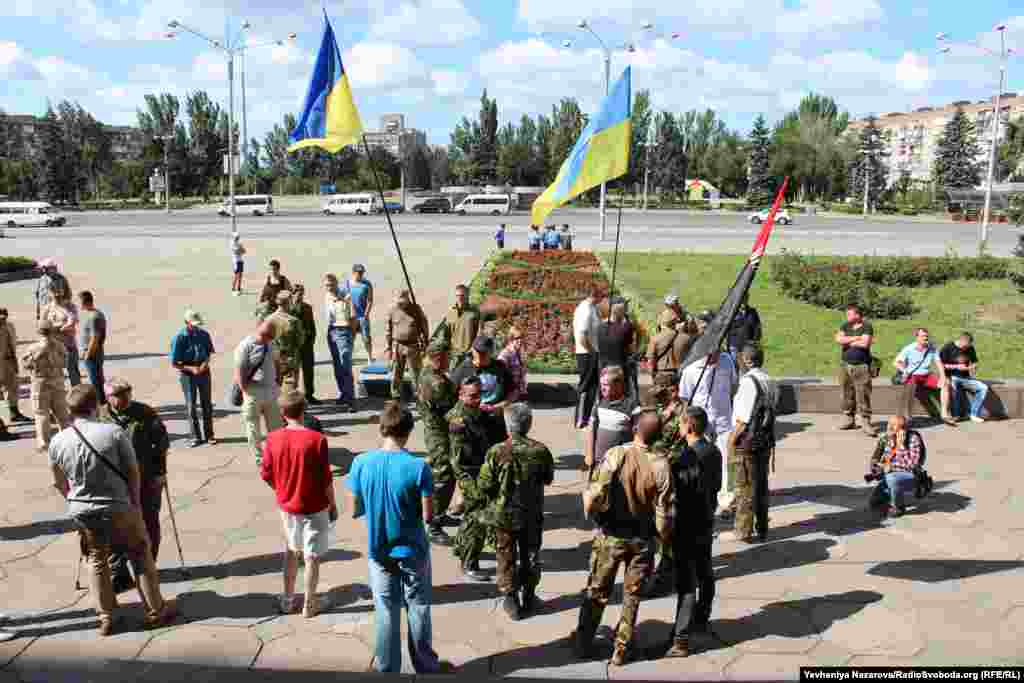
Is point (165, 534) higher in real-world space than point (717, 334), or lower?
lower

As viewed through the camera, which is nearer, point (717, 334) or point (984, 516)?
point (717, 334)

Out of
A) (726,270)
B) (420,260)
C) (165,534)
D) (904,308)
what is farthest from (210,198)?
(165,534)

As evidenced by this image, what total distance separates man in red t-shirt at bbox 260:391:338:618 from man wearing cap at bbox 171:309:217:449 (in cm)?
411

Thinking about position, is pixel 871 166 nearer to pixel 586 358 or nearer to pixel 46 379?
pixel 586 358

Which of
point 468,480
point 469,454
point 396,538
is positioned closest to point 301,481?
point 396,538

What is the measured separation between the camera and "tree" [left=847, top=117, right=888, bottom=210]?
246ft

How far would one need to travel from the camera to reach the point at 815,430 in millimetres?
10031

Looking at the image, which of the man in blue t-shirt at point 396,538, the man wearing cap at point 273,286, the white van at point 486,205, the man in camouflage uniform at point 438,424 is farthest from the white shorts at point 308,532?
the white van at point 486,205

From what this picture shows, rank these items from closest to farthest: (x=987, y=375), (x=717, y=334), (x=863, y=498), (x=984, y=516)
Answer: (x=717, y=334) → (x=984, y=516) → (x=863, y=498) → (x=987, y=375)

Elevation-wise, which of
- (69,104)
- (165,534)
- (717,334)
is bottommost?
(165,534)

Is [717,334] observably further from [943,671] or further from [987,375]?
[987,375]

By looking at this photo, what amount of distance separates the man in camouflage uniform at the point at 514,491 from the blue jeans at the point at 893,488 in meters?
3.53

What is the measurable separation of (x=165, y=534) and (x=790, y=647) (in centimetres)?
474

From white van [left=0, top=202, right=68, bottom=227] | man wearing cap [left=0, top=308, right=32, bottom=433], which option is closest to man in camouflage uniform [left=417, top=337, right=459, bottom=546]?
man wearing cap [left=0, top=308, right=32, bottom=433]
